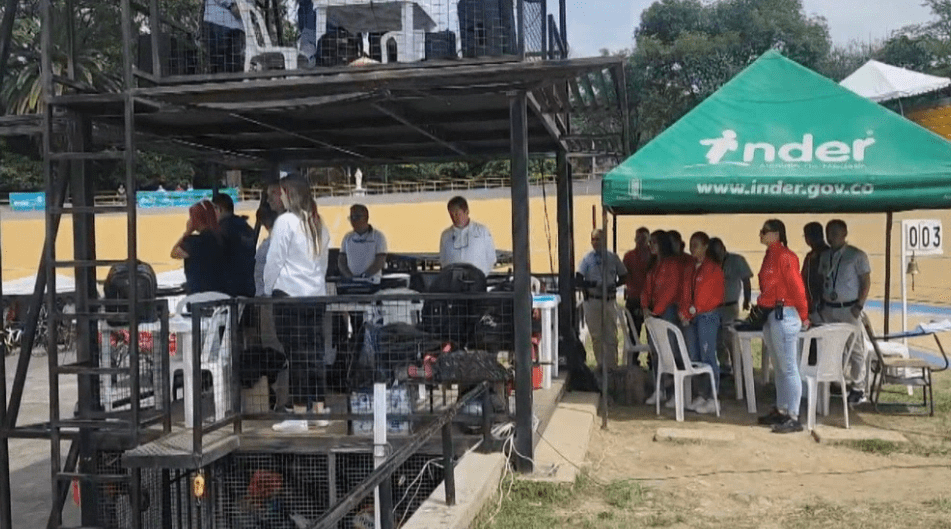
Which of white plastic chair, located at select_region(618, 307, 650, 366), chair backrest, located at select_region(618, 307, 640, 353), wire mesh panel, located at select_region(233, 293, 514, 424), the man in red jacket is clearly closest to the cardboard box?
wire mesh panel, located at select_region(233, 293, 514, 424)

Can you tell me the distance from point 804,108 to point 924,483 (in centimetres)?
365

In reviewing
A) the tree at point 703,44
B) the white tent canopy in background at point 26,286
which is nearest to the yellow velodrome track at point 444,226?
the white tent canopy in background at point 26,286

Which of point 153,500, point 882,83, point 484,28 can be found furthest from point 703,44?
point 153,500

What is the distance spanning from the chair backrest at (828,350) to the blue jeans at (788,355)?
0.22 meters

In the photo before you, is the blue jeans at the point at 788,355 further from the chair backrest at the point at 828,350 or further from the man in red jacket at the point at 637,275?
the man in red jacket at the point at 637,275

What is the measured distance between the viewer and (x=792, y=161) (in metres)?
8.19

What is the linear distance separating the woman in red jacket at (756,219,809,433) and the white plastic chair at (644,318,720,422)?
30.6 inches

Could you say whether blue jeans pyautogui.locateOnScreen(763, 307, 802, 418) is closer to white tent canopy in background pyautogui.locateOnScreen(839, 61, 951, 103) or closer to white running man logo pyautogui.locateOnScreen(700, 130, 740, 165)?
white running man logo pyautogui.locateOnScreen(700, 130, 740, 165)

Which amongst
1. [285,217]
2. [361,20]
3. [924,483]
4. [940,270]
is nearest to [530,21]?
[361,20]

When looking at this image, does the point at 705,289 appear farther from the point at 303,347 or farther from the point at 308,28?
the point at 308,28

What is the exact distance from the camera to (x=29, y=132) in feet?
22.6

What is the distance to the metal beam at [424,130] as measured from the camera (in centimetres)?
715

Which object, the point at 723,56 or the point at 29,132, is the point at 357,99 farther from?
the point at 723,56

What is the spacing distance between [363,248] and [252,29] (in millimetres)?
2608
